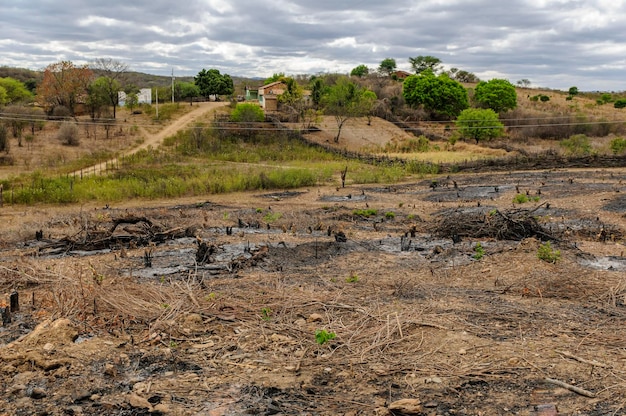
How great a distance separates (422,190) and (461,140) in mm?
22155

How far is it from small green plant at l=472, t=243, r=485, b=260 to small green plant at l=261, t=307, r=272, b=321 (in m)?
5.32

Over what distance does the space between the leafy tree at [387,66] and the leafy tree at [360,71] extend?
2190mm

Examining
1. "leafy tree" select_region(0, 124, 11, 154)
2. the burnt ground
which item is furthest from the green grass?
the burnt ground

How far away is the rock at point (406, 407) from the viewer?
5133 millimetres

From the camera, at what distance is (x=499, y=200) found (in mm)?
20969

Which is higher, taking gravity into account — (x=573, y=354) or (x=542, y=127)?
(x=542, y=127)

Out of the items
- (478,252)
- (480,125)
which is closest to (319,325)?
(478,252)

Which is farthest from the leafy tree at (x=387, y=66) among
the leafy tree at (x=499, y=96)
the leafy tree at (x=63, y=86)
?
the leafy tree at (x=63, y=86)

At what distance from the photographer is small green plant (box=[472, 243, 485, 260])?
37.4 ft

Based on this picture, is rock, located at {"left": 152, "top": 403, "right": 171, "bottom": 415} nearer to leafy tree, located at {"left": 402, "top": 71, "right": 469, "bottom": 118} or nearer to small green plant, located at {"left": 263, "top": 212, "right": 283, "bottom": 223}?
small green plant, located at {"left": 263, "top": 212, "right": 283, "bottom": 223}

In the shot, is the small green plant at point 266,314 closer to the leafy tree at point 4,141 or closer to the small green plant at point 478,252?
the small green plant at point 478,252

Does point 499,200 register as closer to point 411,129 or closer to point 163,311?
point 163,311

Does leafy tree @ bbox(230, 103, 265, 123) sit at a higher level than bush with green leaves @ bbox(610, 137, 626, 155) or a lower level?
higher

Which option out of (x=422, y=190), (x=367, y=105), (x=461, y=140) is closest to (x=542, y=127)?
(x=461, y=140)
